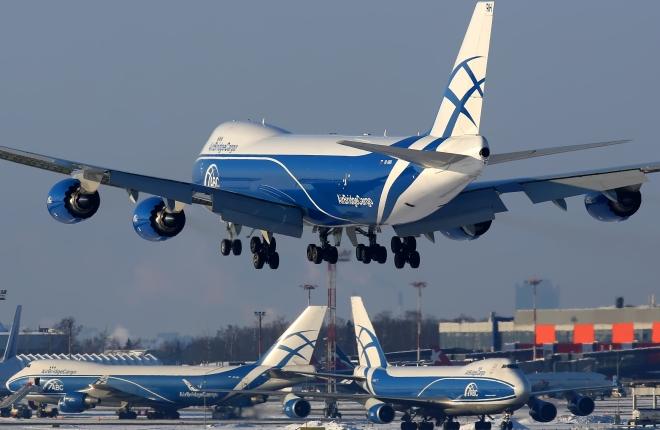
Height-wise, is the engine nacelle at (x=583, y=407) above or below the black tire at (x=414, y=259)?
below

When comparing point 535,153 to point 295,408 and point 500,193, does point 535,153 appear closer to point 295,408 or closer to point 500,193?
point 500,193

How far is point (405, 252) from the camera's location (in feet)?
226

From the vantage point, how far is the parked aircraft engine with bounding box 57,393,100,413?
131750 mm

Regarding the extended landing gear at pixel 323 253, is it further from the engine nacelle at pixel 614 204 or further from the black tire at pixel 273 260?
the engine nacelle at pixel 614 204

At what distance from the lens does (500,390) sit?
111 metres

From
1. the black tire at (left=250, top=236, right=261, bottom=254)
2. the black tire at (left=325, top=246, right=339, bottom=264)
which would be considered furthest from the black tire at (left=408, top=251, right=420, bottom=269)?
the black tire at (left=250, top=236, right=261, bottom=254)

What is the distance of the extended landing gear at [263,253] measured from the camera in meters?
69.5

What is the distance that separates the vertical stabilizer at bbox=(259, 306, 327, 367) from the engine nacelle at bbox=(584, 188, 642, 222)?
6580 centimetres

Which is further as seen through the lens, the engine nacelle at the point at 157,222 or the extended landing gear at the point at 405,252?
the extended landing gear at the point at 405,252

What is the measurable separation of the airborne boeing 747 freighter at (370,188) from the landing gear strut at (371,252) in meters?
0.05

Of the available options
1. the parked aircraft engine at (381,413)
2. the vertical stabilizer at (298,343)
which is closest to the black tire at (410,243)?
the parked aircraft engine at (381,413)

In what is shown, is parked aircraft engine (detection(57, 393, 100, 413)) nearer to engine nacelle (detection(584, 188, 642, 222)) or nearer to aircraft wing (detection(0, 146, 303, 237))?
aircraft wing (detection(0, 146, 303, 237))

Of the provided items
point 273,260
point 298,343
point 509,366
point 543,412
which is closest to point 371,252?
point 273,260

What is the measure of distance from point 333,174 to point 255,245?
282 inches
